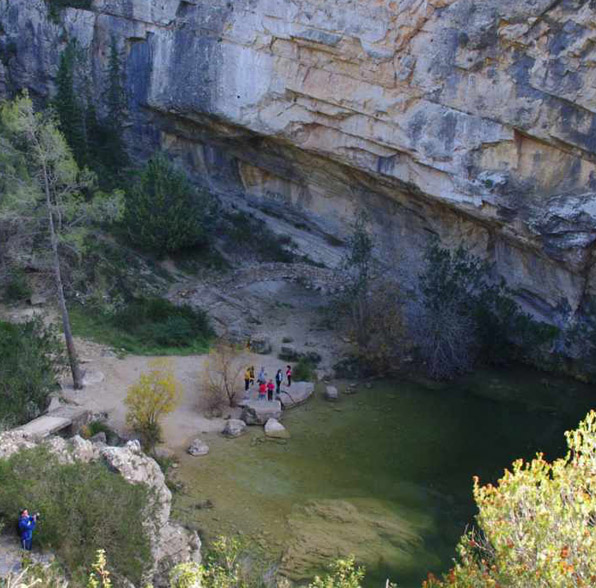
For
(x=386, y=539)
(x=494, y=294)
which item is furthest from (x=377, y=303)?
(x=386, y=539)

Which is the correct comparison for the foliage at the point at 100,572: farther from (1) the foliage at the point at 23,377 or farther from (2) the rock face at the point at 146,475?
(1) the foliage at the point at 23,377

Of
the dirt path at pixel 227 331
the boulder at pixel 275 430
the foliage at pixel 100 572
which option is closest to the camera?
the foliage at pixel 100 572

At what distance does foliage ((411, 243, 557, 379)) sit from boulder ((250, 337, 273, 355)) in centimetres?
438

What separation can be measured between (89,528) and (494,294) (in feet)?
49.0

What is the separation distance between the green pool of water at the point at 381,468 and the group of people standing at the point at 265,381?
2.78 ft

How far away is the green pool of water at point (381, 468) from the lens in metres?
12.8

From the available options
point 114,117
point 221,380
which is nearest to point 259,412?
point 221,380

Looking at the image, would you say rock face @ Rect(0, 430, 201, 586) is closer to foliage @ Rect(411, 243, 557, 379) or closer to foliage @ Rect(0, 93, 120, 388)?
foliage @ Rect(0, 93, 120, 388)

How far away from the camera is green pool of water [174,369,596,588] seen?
1276 centimetres

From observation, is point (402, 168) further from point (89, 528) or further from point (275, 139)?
point (89, 528)

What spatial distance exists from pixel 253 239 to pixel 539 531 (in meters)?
20.0

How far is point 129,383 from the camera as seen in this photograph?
57.8 ft

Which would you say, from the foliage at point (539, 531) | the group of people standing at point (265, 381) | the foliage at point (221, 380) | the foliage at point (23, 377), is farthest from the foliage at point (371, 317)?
the foliage at point (539, 531)

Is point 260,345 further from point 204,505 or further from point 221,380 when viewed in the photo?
point 204,505
